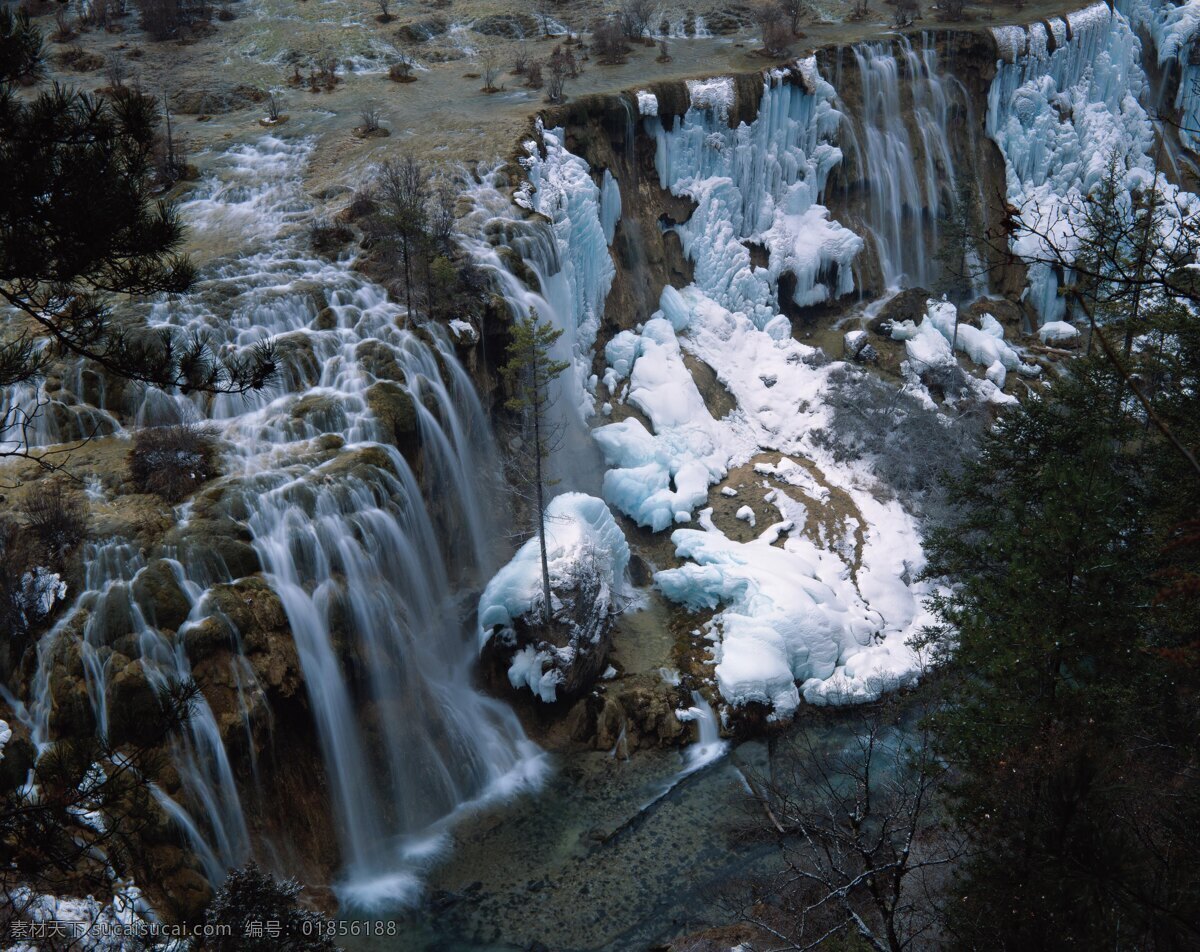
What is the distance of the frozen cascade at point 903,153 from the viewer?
33.2 metres

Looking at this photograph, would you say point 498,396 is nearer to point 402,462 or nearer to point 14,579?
point 402,462

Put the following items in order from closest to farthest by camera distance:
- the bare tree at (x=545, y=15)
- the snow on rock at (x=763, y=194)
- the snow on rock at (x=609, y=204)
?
the snow on rock at (x=609, y=204)
the snow on rock at (x=763, y=194)
the bare tree at (x=545, y=15)

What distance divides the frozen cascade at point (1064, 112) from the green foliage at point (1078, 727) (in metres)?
24.9

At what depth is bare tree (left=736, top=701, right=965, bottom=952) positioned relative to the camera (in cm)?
880

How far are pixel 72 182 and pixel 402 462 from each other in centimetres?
1098

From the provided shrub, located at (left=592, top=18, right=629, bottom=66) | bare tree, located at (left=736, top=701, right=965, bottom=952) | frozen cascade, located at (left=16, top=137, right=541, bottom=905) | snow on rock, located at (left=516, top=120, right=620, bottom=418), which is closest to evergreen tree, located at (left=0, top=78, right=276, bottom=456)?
bare tree, located at (left=736, top=701, right=965, bottom=952)

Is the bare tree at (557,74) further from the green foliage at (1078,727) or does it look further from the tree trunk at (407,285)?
the green foliage at (1078,727)

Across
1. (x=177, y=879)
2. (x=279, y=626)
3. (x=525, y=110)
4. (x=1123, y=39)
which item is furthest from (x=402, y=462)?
(x=1123, y=39)

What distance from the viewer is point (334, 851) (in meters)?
13.8

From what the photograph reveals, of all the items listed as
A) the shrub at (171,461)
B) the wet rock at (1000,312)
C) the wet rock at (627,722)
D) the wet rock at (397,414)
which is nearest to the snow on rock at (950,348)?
the wet rock at (1000,312)

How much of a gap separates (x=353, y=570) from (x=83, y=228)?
960 centimetres

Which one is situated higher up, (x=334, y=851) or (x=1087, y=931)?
(x=1087, y=931)

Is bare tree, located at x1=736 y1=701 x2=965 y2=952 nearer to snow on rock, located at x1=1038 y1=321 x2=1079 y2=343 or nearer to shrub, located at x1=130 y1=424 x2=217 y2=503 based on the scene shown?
shrub, located at x1=130 y1=424 x2=217 y2=503

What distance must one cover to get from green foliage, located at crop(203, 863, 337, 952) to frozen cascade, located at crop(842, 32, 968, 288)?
29.0 meters
